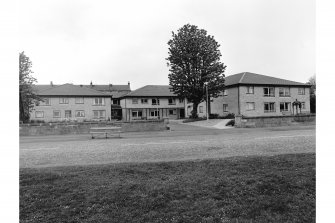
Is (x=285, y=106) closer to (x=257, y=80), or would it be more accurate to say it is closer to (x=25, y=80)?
(x=257, y=80)

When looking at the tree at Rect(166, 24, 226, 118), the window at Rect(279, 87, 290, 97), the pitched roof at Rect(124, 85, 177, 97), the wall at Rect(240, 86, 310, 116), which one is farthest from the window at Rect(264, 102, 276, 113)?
the pitched roof at Rect(124, 85, 177, 97)

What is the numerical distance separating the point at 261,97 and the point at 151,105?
2384 centimetres

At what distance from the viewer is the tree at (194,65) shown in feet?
126

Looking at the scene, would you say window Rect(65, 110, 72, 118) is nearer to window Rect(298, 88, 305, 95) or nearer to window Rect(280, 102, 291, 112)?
window Rect(280, 102, 291, 112)

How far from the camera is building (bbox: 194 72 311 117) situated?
41062 mm

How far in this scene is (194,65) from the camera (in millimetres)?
39594

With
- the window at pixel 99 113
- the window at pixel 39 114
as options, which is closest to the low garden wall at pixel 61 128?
the window at pixel 39 114

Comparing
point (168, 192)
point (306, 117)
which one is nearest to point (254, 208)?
point (168, 192)

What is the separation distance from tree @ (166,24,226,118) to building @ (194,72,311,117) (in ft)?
13.1

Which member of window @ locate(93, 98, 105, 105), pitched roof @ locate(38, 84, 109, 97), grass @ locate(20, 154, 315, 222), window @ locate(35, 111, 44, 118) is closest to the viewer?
grass @ locate(20, 154, 315, 222)

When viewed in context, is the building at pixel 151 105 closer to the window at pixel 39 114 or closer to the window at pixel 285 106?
the window at pixel 39 114

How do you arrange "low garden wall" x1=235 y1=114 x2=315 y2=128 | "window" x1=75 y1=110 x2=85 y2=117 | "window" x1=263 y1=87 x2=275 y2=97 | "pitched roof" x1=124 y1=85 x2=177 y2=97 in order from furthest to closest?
"pitched roof" x1=124 y1=85 x2=177 y2=97 → "window" x1=75 y1=110 x2=85 y2=117 → "window" x1=263 y1=87 x2=275 y2=97 → "low garden wall" x1=235 y1=114 x2=315 y2=128

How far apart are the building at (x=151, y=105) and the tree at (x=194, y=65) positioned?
14964 mm

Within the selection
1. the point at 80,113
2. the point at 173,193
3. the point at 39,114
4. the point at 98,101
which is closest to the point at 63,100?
the point at 80,113
